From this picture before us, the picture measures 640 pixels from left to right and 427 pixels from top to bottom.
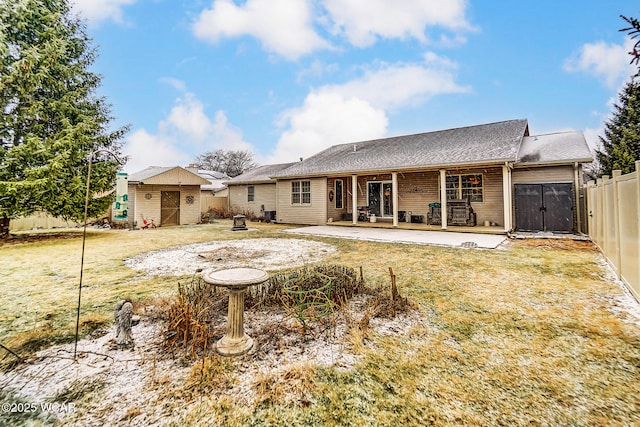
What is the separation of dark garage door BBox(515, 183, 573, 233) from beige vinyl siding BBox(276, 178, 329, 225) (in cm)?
781

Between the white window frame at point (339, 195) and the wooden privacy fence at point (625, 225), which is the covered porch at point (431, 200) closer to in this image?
the white window frame at point (339, 195)

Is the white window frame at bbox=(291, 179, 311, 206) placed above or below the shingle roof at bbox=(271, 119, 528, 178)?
below

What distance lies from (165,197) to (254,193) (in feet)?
16.3

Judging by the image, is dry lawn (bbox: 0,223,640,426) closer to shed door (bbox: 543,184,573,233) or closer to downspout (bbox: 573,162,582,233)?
shed door (bbox: 543,184,573,233)

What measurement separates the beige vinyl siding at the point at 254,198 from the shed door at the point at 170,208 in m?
4.05

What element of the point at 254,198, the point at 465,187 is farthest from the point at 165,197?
the point at 465,187

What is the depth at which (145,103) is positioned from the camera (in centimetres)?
1603

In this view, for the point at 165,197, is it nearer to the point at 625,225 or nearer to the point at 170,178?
the point at 170,178

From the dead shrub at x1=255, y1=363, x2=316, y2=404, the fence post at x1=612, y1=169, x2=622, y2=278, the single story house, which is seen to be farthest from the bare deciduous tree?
the dead shrub at x1=255, y1=363, x2=316, y2=404

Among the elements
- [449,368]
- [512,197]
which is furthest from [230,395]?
[512,197]

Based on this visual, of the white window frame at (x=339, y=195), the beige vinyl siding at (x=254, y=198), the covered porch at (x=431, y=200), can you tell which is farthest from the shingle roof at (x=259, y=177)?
the covered porch at (x=431, y=200)

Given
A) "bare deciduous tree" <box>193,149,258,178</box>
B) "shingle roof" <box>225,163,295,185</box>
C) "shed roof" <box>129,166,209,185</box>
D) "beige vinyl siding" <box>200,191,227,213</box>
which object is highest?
"bare deciduous tree" <box>193,149,258,178</box>

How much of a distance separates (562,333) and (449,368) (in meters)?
1.52

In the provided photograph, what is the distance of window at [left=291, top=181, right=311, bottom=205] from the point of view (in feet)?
45.3
